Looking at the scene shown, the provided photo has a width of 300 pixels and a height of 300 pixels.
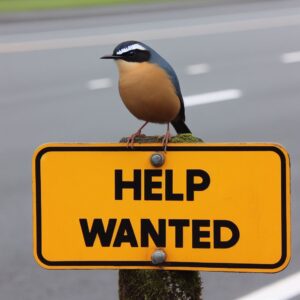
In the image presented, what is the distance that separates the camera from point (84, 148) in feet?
9.07

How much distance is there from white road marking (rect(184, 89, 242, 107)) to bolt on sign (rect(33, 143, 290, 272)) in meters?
9.22

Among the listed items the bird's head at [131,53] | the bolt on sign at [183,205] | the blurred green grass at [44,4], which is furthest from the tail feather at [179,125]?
the blurred green grass at [44,4]

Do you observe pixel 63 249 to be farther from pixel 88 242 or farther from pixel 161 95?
pixel 161 95

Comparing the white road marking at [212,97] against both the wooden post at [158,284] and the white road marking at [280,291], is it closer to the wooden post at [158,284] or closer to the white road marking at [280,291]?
the white road marking at [280,291]

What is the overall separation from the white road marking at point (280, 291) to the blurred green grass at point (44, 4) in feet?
43.3

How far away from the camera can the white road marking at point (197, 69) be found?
46.2 ft

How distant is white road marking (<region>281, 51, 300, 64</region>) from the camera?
581 inches

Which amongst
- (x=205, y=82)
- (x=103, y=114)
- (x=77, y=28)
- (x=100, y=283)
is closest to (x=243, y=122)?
(x=103, y=114)

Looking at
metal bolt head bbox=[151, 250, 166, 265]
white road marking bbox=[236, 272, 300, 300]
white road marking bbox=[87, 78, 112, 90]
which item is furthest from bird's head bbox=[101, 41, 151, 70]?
white road marking bbox=[87, 78, 112, 90]

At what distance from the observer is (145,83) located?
3.44 m

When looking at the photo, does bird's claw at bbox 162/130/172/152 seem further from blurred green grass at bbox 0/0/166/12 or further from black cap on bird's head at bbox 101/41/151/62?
blurred green grass at bbox 0/0/166/12

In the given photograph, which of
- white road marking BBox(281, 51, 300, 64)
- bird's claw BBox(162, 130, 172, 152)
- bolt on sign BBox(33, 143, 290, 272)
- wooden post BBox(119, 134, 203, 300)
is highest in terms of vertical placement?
bird's claw BBox(162, 130, 172, 152)

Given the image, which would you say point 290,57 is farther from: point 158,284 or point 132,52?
point 158,284

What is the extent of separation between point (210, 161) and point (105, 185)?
11.8 inches
